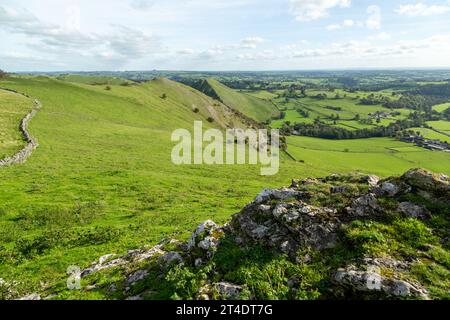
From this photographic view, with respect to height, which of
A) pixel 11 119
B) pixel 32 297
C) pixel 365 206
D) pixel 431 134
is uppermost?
pixel 11 119

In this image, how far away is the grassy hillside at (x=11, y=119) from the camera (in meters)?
45.3

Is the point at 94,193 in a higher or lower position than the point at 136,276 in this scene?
lower

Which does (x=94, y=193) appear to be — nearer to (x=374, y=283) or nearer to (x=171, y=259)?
(x=171, y=259)

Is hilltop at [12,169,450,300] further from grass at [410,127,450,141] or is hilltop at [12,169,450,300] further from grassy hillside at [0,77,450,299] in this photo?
grass at [410,127,450,141]

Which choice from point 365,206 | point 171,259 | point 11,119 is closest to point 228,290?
point 171,259

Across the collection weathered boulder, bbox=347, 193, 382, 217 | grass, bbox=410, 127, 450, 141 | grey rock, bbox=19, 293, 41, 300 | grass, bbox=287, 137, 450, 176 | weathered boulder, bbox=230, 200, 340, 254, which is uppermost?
weathered boulder, bbox=347, 193, 382, 217

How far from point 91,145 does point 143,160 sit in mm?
12223

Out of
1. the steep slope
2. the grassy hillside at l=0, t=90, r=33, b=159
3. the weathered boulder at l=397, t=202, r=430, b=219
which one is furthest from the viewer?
the grassy hillside at l=0, t=90, r=33, b=159

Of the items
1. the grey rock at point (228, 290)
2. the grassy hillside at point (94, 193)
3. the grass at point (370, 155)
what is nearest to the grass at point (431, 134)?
the grass at point (370, 155)

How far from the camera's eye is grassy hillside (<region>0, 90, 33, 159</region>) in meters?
45.3

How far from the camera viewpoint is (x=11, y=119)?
6069 cm

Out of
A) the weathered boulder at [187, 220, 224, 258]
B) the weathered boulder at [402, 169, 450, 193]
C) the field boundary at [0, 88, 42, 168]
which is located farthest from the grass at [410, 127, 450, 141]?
the weathered boulder at [187, 220, 224, 258]
